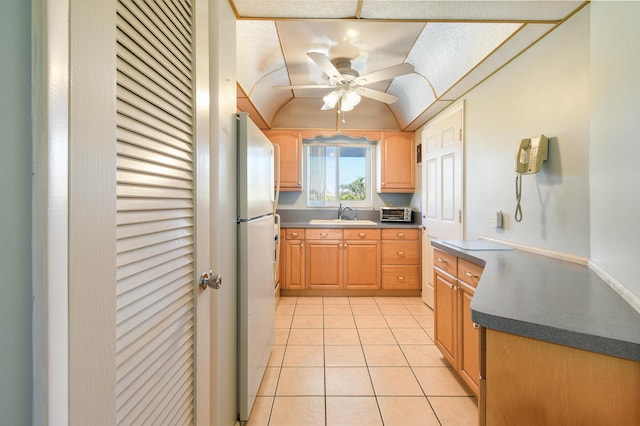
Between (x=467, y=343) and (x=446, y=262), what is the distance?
0.52 m

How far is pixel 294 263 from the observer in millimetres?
3547

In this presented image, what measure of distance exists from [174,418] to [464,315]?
1608 mm

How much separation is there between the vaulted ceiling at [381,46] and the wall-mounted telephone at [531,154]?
0.64 m

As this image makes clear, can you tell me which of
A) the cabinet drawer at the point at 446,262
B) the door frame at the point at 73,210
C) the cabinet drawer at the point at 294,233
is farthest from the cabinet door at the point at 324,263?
the door frame at the point at 73,210

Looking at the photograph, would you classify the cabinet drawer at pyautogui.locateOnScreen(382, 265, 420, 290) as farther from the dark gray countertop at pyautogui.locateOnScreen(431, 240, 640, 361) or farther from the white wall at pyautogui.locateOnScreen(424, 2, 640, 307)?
the dark gray countertop at pyautogui.locateOnScreen(431, 240, 640, 361)

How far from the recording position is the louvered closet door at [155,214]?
0.60m

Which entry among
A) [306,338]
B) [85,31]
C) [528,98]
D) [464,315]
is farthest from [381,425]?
[528,98]

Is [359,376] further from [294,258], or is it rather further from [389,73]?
[389,73]

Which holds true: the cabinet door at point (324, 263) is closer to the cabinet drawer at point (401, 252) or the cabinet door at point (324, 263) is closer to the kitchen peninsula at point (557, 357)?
the cabinet drawer at point (401, 252)

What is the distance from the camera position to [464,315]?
1.74 metres

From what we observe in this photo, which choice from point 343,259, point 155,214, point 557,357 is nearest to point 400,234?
point 343,259

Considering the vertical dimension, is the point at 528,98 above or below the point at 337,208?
above
